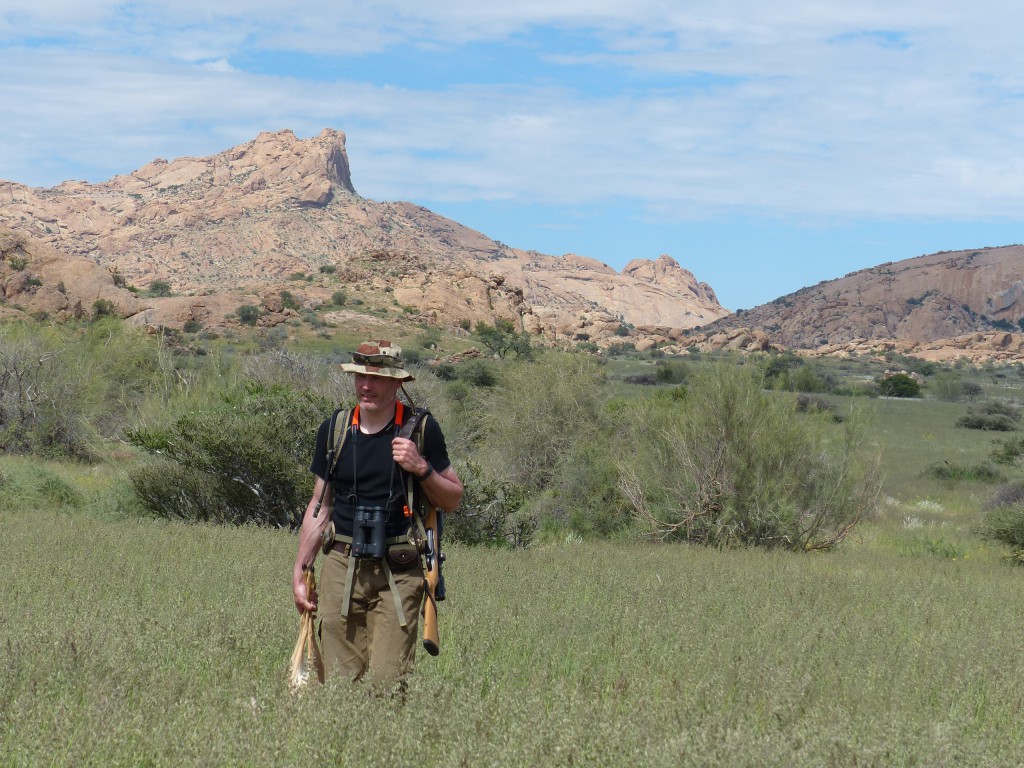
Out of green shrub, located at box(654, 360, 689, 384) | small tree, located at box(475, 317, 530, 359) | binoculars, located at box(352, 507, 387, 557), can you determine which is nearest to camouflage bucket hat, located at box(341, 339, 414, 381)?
binoculars, located at box(352, 507, 387, 557)

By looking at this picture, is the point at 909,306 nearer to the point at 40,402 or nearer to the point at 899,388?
the point at 899,388

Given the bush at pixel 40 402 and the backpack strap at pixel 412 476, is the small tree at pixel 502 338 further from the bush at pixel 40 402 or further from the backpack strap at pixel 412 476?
the backpack strap at pixel 412 476

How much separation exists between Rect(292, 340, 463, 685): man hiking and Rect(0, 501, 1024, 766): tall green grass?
32 centimetres

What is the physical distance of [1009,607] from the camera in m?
9.60

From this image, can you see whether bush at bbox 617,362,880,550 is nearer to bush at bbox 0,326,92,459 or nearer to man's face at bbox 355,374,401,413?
man's face at bbox 355,374,401,413

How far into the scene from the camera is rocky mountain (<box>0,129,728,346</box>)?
60344 mm

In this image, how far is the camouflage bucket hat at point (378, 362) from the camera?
475 cm

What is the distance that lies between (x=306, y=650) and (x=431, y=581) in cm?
70

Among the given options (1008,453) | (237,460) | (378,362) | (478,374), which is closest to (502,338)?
(478,374)

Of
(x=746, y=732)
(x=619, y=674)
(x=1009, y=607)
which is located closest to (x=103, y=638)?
(x=619, y=674)

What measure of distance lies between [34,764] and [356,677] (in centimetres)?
161

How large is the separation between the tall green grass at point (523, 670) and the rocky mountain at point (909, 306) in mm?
126172

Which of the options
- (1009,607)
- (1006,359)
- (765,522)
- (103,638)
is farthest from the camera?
(1006,359)

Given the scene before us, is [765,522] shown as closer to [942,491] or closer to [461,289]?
[942,491]
